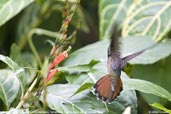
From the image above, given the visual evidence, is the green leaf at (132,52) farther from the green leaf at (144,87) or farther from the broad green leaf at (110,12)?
the green leaf at (144,87)

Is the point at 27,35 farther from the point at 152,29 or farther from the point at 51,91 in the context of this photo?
the point at 51,91

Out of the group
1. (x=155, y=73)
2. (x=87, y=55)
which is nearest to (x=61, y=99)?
(x=87, y=55)

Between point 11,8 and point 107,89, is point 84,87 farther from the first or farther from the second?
point 11,8

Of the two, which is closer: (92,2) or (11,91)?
(11,91)

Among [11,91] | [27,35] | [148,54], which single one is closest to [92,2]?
[27,35]

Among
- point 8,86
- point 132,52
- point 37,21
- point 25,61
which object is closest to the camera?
point 8,86

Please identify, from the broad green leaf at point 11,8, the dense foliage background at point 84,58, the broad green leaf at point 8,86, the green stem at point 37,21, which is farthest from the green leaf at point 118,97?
the green stem at point 37,21
